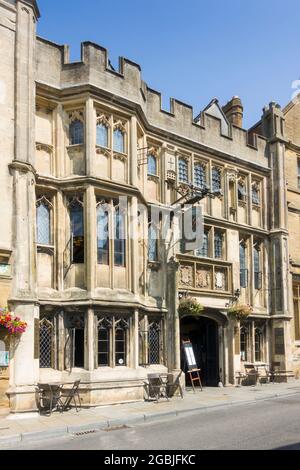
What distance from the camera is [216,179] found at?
21.9 metres

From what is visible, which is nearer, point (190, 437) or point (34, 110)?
point (190, 437)

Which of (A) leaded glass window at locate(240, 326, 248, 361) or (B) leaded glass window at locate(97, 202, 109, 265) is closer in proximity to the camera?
(B) leaded glass window at locate(97, 202, 109, 265)

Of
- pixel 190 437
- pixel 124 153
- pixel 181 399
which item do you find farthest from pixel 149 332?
pixel 190 437

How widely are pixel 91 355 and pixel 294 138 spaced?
49.5 ft

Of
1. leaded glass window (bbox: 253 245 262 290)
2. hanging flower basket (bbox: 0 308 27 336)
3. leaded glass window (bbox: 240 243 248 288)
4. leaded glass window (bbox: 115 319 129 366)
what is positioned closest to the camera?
hanging flower basket (bbox: 0 308 27 336)

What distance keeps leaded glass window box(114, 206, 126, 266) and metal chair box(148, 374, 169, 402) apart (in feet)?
11.6

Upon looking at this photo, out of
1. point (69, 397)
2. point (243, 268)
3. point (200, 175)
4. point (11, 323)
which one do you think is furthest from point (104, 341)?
point (243, 268)

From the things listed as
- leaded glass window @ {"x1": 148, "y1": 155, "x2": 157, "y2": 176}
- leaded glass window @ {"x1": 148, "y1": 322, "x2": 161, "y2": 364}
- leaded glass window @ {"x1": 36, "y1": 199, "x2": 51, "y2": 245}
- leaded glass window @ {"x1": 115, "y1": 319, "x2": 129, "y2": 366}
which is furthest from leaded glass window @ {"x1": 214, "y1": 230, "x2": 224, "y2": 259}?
leaded glass window @ {"x1": 36, "y1": 199, "x2": 51, "y2": 245}

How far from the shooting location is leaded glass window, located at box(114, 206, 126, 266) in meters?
17.0

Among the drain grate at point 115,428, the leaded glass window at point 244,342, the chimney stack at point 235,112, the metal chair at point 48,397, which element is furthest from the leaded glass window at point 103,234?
the chimney stack at point 235,112

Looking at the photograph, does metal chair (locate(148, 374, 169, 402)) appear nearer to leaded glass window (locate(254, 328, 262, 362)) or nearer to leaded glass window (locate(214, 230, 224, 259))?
leaded glass window (locate(214, 230, 224, 259))

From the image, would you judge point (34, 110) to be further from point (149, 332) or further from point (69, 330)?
point (149, 332)

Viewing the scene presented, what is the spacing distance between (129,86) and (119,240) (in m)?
4.97

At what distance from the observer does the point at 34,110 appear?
1568cm
